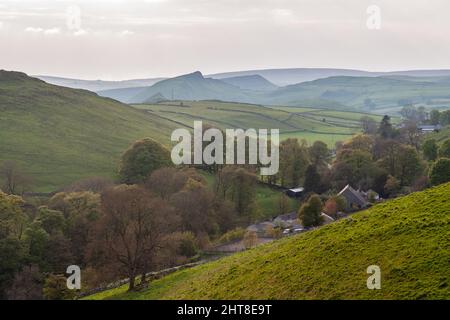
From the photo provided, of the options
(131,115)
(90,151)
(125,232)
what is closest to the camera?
(125,232)

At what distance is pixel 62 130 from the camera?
12244 cm

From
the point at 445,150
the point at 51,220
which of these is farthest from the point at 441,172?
the point at 51,220

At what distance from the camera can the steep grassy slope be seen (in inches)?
3848

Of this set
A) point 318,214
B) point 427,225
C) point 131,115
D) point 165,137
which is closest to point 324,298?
point 427,225

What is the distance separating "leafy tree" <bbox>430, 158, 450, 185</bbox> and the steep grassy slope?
57.7 metres

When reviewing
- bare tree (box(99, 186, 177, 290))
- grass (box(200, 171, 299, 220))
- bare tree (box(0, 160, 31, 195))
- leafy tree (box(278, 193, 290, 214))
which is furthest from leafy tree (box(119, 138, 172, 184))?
bare tree (box(99, 186, 177, 290))

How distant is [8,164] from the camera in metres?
81.8

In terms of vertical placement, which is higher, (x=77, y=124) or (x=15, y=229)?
(x=77, y=124)

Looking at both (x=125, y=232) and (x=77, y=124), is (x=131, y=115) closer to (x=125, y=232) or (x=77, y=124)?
(x=77, y=124)

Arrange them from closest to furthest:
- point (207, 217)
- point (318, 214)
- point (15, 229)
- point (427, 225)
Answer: point (427, 225) < point (15, 229) < point (318, 214) < point (207, 217)

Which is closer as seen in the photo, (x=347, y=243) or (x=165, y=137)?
(x=347, y=243)

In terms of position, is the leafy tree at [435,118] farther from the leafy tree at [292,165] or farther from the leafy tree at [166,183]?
the leafy tree at [166,183]

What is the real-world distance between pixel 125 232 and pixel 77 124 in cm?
9804

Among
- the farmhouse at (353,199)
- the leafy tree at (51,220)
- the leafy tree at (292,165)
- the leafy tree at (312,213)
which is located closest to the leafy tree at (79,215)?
the leafy tree at (51,220)
